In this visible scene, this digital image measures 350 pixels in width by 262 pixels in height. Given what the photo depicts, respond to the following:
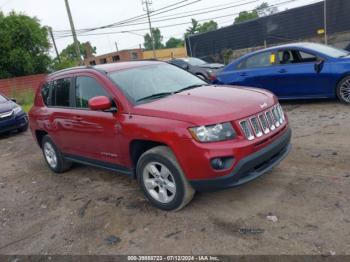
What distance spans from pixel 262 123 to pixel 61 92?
3.18m

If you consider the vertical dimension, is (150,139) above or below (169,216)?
above

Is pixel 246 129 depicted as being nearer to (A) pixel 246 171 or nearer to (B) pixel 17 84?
(A) pixel 246 171

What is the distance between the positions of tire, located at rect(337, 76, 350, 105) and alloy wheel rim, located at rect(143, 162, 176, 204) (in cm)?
536

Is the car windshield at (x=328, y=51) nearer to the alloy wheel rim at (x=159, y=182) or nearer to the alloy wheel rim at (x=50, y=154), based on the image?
the alloy wheel rim at (x=159, y=182)

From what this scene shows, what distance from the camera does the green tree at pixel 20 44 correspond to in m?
24.6

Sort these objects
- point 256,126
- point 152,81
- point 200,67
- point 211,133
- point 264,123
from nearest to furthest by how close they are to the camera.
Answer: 1. point 211,133
2. point 256,126
3. point 264,123
4. point 152,81
5. point 200,67

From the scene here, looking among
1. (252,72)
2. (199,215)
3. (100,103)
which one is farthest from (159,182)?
(252,72)

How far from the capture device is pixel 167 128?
362 centimetres

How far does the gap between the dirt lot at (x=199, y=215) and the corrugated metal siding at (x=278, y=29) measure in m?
22.7

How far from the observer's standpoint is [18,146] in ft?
28.8

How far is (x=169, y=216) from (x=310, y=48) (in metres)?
5.87

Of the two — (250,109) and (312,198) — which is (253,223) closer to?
(312,198)

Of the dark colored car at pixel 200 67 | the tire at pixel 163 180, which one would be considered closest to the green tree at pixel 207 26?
the dark colored car at pixel 200 67

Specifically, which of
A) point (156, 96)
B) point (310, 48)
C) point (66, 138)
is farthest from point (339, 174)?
point (310, 48)
